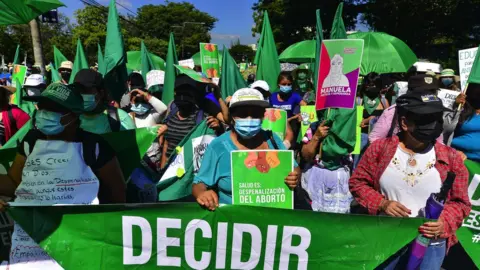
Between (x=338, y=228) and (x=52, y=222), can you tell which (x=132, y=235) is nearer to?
(x=52, y=222)

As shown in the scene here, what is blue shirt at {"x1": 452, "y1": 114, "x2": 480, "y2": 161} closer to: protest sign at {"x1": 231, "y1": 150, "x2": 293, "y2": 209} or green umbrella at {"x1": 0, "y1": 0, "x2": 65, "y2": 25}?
protest sign at {"x1": 231, "y1": 150, "x2": 293, "y2": 209}

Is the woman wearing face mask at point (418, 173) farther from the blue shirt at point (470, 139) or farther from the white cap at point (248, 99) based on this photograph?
the blue shirt at point (470, 139)

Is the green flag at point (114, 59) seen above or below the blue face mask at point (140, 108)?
above

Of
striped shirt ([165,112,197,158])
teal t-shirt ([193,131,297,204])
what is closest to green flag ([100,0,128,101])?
striped shirt ([165,112,197,158])

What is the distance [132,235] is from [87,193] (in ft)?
1.17

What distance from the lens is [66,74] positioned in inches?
282

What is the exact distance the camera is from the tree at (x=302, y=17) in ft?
93.1

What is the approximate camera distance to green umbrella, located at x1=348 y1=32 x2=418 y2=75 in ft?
31.2

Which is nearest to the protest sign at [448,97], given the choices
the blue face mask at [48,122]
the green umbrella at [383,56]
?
the blue face mask at [48,122]

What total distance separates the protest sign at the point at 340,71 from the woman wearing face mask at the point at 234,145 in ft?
2.68

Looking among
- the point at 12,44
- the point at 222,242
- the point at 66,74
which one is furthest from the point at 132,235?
the point at 12,44

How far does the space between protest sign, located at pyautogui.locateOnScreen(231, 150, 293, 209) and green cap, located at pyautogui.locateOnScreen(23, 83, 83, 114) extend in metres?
0.95

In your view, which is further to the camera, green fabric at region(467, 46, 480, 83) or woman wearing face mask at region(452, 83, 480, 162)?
green fabric at region(467, 46, 480, 83)

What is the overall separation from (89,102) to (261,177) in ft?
5.68
